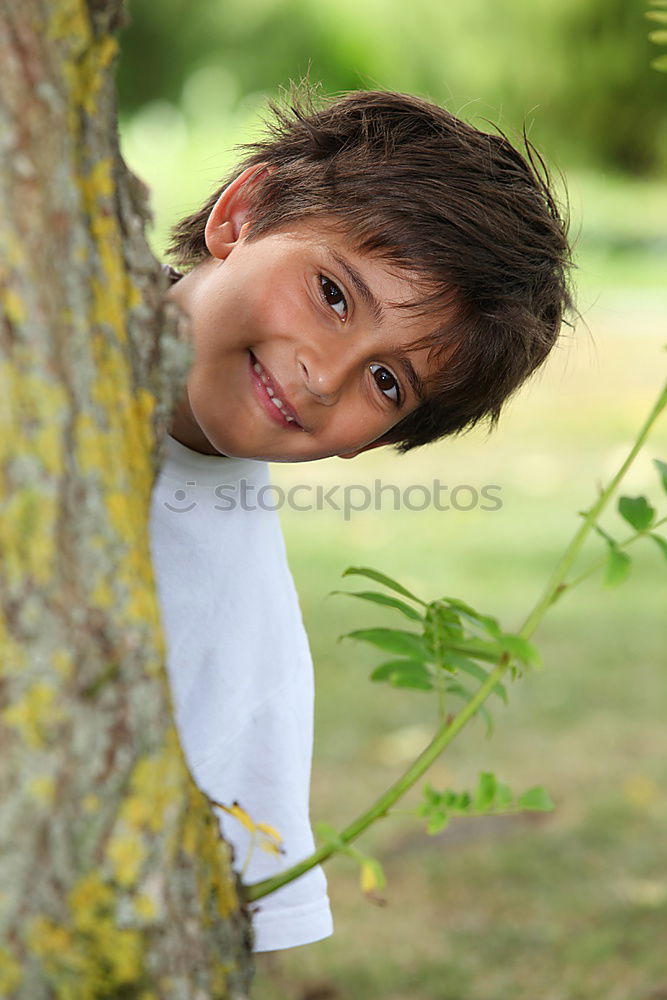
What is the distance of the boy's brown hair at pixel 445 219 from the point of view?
1562mm

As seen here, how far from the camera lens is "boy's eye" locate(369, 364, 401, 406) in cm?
153

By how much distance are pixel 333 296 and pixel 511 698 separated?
283cm

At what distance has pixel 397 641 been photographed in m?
0.96

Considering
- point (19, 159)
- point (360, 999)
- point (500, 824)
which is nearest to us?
point (19, 159)

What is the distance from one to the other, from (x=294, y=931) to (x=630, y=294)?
12.3 meters

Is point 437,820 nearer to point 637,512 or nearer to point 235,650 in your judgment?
point 637,512

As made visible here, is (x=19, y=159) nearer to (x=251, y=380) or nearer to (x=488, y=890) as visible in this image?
(x=251, y=380)

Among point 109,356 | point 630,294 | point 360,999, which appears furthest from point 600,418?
point 109,356

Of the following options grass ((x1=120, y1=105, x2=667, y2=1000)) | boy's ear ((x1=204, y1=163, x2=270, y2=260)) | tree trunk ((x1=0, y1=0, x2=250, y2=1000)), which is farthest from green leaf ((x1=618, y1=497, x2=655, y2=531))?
grass ((x1=120, y1=105, x2=667, y2=1000))

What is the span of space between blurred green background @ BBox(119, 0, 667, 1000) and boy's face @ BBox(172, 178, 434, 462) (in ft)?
1.45

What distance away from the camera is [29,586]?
673mm

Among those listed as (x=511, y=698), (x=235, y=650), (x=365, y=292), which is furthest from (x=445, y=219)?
(x=511, y=698)

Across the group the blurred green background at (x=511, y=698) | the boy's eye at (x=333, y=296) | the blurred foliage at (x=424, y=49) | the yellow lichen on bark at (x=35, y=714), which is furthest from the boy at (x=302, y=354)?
the blurred foliage at (x=424, y=49)

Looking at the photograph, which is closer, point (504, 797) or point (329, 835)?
point (329, 835)
